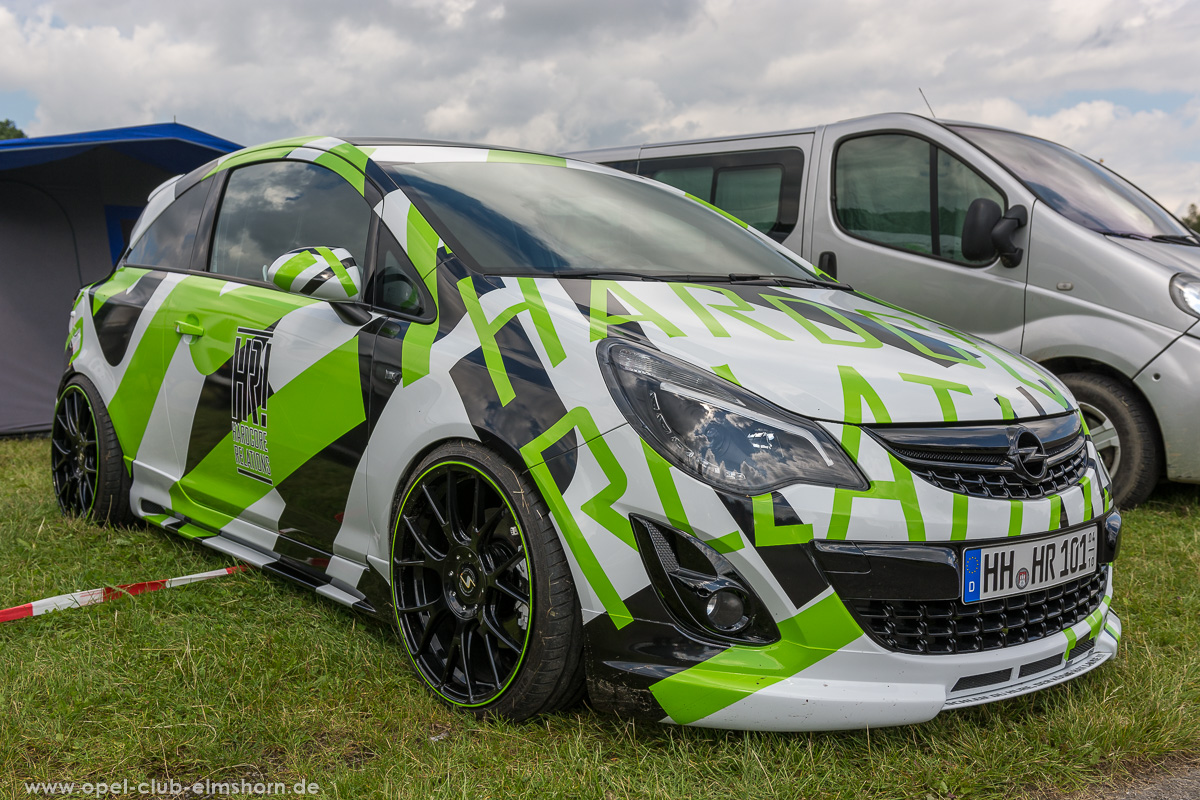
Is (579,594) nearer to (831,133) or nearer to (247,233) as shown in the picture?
(247,233)

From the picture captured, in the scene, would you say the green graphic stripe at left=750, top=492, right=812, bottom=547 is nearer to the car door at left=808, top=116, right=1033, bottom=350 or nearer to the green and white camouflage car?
the green and white camouflage car

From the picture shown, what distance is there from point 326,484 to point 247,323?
0.71 meters

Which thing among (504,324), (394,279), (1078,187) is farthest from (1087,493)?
(1078,187)

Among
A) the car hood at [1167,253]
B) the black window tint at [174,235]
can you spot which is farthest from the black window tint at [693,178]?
the black window tint at [174,235]

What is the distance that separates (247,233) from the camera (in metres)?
3.60

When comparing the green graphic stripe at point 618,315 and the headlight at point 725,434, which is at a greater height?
the green graphic stripe at point 618,315

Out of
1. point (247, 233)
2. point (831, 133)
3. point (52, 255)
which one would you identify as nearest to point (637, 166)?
point (831, 133)

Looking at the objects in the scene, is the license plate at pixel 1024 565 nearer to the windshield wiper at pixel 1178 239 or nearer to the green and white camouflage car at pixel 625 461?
the green and white camouflage car at pixel 625 461

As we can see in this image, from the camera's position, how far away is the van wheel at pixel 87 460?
4.06 metres

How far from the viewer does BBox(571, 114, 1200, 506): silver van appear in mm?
4602

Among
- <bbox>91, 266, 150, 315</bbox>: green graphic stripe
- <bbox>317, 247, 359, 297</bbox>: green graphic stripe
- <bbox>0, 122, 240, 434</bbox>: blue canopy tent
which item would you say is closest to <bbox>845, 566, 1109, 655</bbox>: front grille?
<bbox>317, 247, 359, 297</bbox>: green graphic stripe

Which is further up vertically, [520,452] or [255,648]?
[520,452]

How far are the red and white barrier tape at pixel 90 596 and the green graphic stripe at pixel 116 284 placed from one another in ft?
4.34

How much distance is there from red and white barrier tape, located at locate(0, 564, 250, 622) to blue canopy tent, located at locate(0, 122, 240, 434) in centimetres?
487
